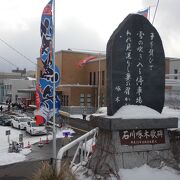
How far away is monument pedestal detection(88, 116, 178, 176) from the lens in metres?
9.02

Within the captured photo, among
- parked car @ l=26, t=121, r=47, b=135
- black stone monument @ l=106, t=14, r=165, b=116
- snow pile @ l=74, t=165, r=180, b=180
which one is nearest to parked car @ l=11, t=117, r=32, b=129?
parked car @ l=26, t=121, r=47, b=135

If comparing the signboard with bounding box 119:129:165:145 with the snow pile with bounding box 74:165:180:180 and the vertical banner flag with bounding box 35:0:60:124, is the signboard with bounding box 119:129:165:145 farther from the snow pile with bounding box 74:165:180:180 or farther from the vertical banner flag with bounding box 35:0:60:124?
the vertical banner flag with bounding box 35:0:60:124

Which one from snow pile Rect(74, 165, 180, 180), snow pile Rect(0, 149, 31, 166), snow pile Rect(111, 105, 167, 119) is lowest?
snow pile Rect(0, 149, 31, 166)

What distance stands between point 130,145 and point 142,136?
1.37 ft

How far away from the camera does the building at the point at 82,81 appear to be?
55.6 m

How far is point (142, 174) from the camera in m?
9.02

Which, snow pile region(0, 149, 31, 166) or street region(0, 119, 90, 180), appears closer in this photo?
street region(0, 119, 90, 180)

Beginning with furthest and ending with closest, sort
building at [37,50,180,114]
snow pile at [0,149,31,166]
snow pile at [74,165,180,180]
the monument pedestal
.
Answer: building at [37,50,180,114], snow pile at [0,149,31,166], the monument pedestal, snow pile at [74,165,180,180]

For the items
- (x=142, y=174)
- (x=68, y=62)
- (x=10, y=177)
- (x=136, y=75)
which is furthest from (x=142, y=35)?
(x=68, y=62)

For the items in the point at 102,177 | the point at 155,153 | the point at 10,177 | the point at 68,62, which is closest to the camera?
the point at 102,177

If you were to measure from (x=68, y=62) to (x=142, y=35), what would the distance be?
164 feet

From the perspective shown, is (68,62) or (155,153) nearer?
(155,153)

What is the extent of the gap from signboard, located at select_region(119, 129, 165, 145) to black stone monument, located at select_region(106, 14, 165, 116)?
69cm

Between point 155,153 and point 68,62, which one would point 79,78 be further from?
point 155,153
